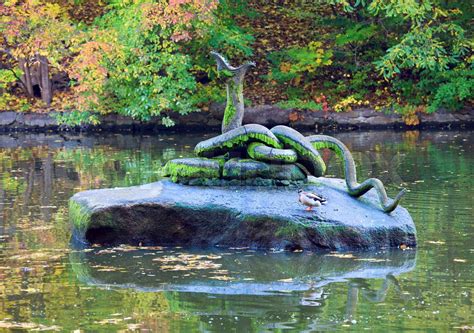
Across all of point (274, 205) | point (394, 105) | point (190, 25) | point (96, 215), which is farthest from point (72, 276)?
point (394, 105)

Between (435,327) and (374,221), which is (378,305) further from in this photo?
(374,221)

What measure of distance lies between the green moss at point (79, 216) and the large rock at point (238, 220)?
0.01 meters

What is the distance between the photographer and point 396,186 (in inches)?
690

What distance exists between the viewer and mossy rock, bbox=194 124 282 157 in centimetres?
1374

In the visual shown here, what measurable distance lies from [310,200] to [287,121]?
49.0 ft

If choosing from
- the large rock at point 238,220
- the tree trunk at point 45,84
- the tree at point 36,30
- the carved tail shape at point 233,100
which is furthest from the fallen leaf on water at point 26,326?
the tree trunk at point 45,84

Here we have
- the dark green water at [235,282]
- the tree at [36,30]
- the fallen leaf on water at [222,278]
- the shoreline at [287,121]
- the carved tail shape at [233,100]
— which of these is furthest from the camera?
the shoreline at [287,121]

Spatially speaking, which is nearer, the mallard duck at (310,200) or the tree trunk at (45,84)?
the mallard duck at (310,200)

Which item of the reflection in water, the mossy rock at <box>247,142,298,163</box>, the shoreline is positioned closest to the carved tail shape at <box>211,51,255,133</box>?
the mossy rock at <box>247,142,298,163</box>

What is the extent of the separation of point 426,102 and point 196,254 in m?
16.4

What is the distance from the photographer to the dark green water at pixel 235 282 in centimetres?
984

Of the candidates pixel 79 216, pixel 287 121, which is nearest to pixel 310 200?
pixel 79 216

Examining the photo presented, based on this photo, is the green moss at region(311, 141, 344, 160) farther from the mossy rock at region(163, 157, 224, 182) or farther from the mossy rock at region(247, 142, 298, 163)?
the mossy rock at region(163, 157, 224, 182)

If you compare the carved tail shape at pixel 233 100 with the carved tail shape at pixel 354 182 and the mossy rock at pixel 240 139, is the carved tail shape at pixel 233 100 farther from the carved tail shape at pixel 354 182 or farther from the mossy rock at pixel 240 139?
the carved tail shape at pixel 354 182
